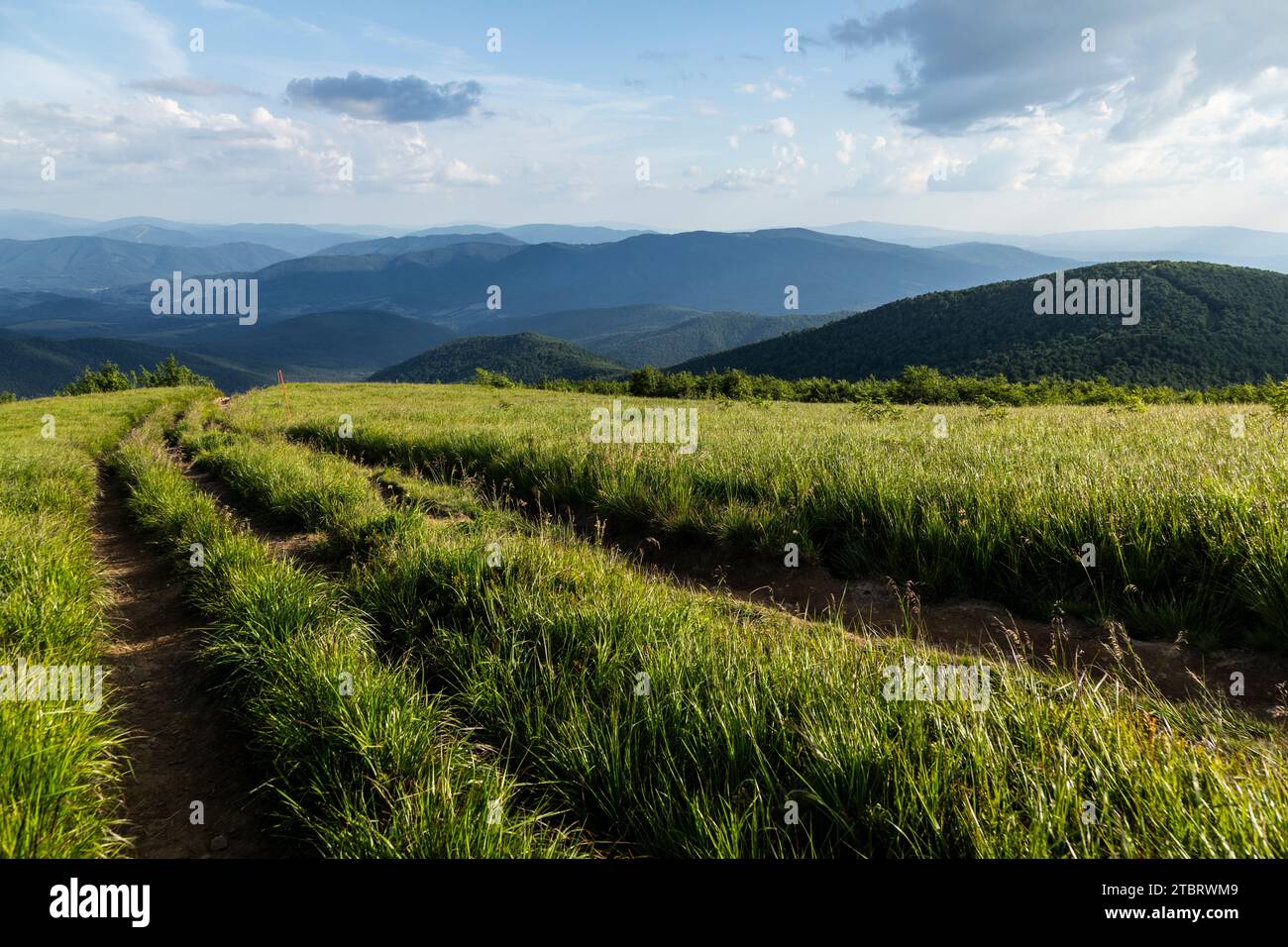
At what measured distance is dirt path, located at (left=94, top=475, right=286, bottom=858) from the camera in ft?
10.5

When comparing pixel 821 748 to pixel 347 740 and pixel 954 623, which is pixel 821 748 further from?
pixel 954 623

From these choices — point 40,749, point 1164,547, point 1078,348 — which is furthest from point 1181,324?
point 40,749

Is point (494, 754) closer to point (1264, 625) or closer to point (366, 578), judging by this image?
point (366, 578)

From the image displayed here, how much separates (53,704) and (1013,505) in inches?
296

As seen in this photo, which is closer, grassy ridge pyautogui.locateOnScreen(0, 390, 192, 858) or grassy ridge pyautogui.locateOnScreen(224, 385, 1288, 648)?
grassy ridge pyautogui.locateOnScreen(0, 390, 192, 858)

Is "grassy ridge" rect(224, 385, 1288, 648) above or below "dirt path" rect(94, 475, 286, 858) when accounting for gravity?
above

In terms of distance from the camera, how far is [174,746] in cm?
399

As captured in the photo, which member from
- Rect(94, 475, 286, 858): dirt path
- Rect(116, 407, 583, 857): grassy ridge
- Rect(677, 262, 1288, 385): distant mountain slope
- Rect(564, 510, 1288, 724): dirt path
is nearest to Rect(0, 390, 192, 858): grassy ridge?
Rect(94, 475, 286, 858): dirt path

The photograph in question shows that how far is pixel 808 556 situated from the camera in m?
6.78

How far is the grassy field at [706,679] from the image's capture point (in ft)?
8.09

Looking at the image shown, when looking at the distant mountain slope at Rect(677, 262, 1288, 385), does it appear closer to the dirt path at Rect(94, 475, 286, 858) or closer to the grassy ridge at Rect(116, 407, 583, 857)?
the grassy ridge at Rect(116, 407, 583, 857)

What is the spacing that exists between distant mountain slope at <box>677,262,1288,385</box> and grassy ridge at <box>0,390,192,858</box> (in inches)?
4440

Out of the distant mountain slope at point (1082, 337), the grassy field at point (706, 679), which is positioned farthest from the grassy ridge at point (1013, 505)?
the distant mountain slope at point (1082, 337)

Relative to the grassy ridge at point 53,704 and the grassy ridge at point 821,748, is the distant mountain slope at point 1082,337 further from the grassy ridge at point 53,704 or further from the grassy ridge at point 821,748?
the grassy ridge at point 53,704
